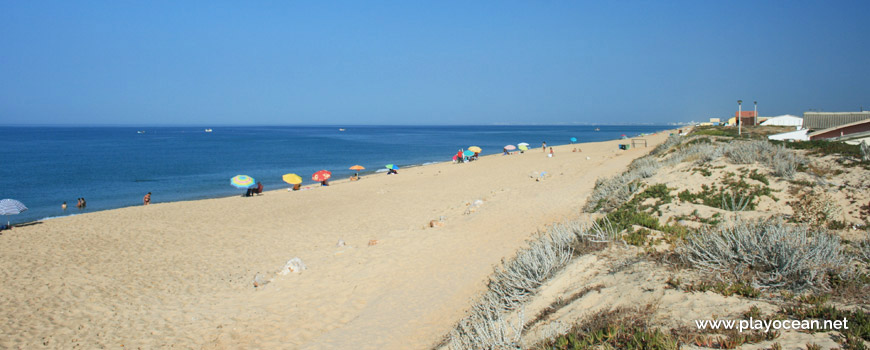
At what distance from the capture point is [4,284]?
8.87m

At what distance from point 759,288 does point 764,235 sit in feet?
2.92

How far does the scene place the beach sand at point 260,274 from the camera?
653 cm

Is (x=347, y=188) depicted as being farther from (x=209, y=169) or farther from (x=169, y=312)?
(x=209, y=169)

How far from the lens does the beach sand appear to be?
21.4 feet

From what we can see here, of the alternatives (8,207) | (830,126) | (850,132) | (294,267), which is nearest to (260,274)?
(294,267)

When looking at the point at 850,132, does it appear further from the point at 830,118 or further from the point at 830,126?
the point at 830,118

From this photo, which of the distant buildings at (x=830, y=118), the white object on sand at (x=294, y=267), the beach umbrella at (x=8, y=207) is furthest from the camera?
the distant buildings at (x=830, y=118)

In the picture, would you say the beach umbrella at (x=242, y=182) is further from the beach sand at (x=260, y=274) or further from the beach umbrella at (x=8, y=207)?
the beach umbrella at (x=8, y=207)

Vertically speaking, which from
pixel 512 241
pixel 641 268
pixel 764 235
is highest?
pixel 764 235

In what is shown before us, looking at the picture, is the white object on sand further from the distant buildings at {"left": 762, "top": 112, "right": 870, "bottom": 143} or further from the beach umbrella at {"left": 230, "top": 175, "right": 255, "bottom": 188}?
the distant buildings at {"left": 762, "top": 112, "right": 870, "bottom": 143}

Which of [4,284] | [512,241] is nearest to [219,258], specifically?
[4,284]

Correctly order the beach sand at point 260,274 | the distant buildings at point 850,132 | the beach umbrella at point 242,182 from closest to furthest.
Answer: the beach sand at point 260,274 < the distant buildings at point 850,132 < the beach umbrella at point 242,182

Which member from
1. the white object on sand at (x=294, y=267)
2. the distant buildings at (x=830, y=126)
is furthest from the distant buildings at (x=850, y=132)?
the white object on sand at (x=294, y=267)

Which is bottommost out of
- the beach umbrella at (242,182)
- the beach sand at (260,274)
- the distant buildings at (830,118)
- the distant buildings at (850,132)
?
the beach sand at (260,274)
